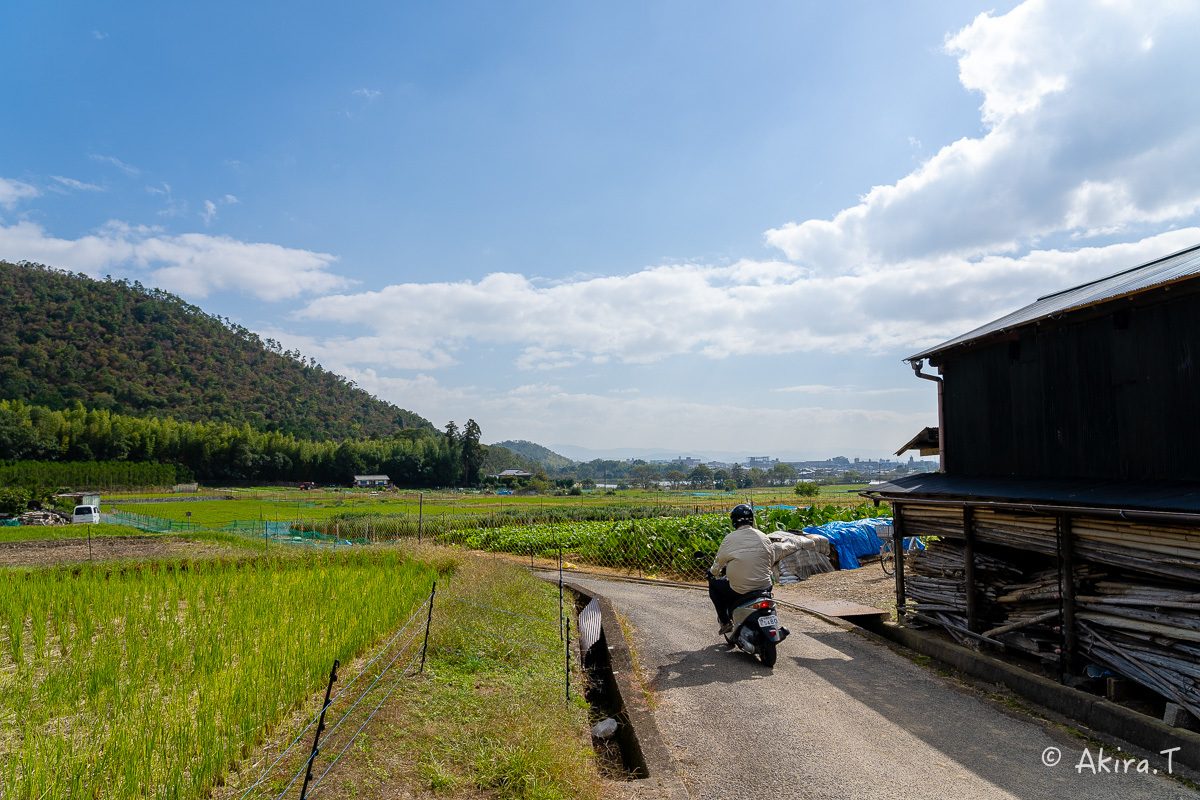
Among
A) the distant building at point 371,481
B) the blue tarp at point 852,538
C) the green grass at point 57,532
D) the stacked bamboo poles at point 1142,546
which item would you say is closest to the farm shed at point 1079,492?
the stacked bamboo poles at point 1142,546

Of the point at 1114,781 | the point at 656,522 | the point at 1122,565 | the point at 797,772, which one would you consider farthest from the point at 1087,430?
the point at 656,522

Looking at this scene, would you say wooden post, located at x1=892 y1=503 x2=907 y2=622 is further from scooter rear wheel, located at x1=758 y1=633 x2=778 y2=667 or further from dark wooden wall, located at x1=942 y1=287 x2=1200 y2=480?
scooter rear wheel, located at x1=758 y1=633 x2=778 y2=667

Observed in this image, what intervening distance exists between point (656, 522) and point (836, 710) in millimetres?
12406

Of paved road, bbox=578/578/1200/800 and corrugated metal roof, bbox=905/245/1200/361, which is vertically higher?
corrugated metal roof, bbox=905/245/1200/361

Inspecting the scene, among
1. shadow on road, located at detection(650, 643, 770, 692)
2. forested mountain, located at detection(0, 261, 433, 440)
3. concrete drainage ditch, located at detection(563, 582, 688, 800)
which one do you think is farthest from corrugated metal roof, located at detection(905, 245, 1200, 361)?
forested mountain, located at detection(0, 261, 433, 440)

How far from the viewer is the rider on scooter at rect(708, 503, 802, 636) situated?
7156 mm

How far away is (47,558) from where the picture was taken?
16.7 m

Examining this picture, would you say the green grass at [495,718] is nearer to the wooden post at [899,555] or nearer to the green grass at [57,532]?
the wooden post at [899,555]

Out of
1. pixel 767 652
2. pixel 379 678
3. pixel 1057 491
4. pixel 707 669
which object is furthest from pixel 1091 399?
pixel 379 678

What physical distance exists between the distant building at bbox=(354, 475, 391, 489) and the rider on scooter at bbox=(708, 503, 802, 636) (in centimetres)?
8544

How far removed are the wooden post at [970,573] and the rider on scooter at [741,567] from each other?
8.01 ft

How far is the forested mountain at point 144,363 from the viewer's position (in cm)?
10112

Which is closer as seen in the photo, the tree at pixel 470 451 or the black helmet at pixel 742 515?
the black helmet at pixel 742 515

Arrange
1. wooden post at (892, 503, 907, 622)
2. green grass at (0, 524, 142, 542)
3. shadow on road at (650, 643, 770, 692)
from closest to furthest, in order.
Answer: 1. shadow on road at (650, 643, 770, 692)
2. wooden post at (892, 503, 907, 622)
3. green grass at (0, 524, 142, 542)
